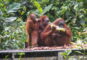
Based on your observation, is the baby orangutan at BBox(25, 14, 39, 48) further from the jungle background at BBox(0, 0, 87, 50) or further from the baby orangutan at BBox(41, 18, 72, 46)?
the jungle background at BBox(0, 0, 87, 50)

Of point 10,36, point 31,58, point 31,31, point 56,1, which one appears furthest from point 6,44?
point 56,1

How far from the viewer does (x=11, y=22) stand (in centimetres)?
615

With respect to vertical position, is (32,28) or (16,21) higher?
(16,21)

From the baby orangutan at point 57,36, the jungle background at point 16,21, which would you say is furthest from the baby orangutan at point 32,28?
the jungle background at point 16,21

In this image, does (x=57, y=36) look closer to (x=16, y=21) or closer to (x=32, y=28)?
(x=32, y=28)

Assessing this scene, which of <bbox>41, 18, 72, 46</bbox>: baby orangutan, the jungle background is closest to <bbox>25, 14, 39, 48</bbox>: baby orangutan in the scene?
<bbox>41, 18, 72, 46</bbox>: baby orangutan

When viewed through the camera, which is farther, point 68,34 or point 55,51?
point 68,34

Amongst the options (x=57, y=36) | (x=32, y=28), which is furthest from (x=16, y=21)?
(x=57, y=36)

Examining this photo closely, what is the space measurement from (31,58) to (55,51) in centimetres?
36

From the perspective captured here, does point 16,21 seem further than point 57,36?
Yes

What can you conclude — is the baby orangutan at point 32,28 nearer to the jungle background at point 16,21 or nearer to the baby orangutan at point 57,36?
the baby orangutan at point 57,36

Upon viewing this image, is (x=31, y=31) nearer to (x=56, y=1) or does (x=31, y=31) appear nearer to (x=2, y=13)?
(x=2, y=13)

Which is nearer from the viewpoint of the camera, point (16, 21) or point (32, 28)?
point (32, 28)

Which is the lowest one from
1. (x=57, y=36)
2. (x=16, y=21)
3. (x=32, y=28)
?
(x=57, y=36)
